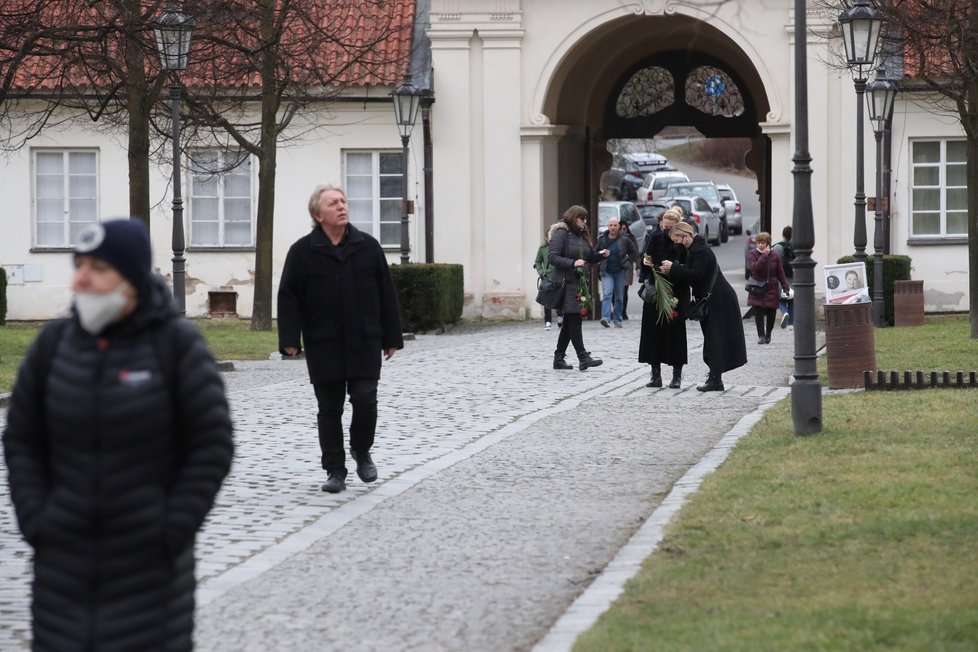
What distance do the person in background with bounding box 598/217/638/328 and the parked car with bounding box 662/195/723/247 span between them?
2541 cm

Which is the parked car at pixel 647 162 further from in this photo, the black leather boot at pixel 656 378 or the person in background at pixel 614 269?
the black leather boot at pixel 656 378

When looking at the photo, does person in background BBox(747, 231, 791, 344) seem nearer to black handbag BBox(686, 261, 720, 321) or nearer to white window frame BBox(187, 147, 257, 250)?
black handbag BBox(686, 261, 720, 321)

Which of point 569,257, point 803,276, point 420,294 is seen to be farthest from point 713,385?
point 420,294

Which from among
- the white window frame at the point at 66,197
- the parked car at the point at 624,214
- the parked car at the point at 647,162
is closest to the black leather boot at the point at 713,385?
the white window frame at the point at 66,197

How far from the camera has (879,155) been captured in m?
25.8

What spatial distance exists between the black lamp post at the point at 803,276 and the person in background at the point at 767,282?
1105 cm

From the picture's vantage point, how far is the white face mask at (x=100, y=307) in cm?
418

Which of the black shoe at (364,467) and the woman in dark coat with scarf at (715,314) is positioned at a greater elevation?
the woman in dark coat with scarf at (715,314)

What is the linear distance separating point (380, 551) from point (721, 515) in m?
1.70

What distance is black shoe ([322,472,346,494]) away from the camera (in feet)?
31.6

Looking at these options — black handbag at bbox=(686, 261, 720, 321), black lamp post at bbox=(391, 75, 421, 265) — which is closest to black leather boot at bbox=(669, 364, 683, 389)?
black handbag at bbox=(686, 261, 720, 321)

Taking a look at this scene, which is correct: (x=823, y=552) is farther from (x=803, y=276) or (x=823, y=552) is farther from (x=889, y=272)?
(x=889, y=272)

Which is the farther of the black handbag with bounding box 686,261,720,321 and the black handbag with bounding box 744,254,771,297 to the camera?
the black handbag with bounding box 744,254,771,297

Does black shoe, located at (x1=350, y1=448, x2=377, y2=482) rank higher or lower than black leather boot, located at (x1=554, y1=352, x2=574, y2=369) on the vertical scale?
lower
